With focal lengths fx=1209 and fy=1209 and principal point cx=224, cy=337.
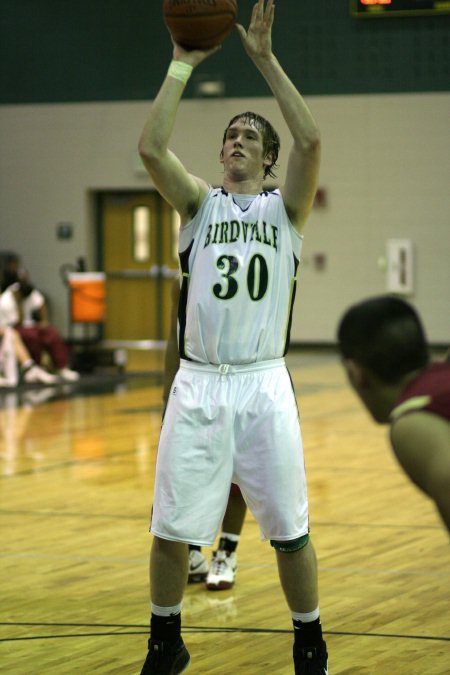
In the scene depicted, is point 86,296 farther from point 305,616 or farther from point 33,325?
point 305,616

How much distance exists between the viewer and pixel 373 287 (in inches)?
581

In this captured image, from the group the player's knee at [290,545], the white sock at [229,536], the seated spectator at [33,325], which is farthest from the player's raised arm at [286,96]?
the seated spectator at [33,325]

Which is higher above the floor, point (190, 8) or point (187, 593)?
point (190, 8)

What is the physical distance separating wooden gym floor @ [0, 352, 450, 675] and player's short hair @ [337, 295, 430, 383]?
58.4 inches

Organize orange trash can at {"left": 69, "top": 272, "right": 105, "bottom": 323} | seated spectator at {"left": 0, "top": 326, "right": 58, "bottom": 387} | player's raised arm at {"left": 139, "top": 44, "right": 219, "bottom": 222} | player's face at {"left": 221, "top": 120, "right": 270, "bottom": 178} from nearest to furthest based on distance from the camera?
player's raised arm at {"left": 139, "top": 44, "right": 219, "bottom": 222} < player's face at {"left": 221, "top": 120, "right": 270, "bottom": 178} < seated spectator at {"left": 0, "top": 326, "right": 58, "bottom": 387} < orange trash can at {"left": 69, "top": 272, "right": 105, "bottom": 323}

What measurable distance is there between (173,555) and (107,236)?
13081mm

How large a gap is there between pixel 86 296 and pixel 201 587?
8.79 meters

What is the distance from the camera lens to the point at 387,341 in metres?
2.06

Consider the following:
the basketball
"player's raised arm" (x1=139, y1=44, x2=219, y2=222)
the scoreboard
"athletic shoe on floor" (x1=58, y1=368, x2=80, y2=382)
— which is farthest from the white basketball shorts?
"athletic shoe on floor" (x1=58, y1=368, x2=80, y2=382)

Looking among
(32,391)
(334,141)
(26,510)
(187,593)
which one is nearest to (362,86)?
(334,141)

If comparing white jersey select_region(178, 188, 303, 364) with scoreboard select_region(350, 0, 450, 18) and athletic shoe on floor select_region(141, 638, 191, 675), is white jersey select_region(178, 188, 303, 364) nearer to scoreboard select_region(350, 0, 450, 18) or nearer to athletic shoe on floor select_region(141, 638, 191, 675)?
athletic shoe on floor select_region(141, 638, 191, 675)

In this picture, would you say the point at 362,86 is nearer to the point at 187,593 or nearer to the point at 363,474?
the point at 363,474

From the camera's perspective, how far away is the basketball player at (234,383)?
120 inches

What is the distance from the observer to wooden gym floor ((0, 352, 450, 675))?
3.48m
